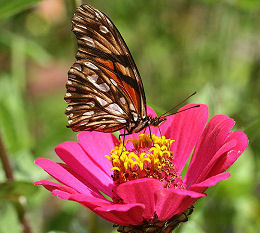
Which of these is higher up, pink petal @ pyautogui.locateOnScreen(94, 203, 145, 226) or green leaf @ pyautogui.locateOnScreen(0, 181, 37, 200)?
pink petal @ pyautogui.locateOnScreen(94, 203, 145, 226)

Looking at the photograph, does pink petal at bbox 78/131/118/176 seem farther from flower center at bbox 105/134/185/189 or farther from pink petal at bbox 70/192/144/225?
pink petal at bbox 70/192/144/225

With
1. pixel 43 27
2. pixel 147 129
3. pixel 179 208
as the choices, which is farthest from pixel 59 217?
pixel 43 27

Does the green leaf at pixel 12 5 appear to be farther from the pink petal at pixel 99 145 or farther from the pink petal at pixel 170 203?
the pink petal at pixel 170 203

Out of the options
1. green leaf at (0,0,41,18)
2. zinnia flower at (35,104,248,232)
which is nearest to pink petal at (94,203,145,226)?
zinnia flower at (35,104,248,232)

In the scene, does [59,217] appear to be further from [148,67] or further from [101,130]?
[148,67]

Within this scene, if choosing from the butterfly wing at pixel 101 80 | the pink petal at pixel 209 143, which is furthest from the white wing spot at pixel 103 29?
the pink petal at pixel 209 143

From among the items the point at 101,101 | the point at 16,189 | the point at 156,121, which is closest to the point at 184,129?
the point at 156,121

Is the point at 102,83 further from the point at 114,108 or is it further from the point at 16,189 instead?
the point at 16,189
